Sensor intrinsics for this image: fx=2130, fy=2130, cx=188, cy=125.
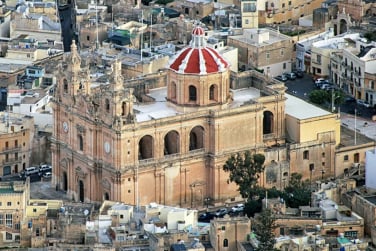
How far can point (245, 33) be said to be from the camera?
644 feet

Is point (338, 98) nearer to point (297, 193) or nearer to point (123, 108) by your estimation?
point (297, 193)

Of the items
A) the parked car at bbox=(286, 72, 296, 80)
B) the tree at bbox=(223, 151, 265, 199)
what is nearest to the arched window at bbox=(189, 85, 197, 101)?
the tree at bbox=(223, 151, 265, 199)

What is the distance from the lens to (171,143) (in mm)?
165625

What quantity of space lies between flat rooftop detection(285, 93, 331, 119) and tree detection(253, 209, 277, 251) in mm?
20432

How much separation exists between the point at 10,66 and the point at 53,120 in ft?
70.3

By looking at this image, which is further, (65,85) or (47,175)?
(47,175)

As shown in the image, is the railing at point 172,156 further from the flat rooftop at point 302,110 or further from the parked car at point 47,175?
the parked car at point 47,175

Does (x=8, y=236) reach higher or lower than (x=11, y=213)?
lower

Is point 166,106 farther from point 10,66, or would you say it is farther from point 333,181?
point 10,66

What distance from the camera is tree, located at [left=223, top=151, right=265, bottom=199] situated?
164m

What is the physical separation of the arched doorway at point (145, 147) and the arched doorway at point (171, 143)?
1.62 metres

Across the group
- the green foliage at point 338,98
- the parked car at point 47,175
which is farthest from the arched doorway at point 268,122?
the parked car at point 47,175

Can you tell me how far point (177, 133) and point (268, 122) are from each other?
970cm

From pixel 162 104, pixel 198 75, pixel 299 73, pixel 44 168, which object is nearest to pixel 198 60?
pixel 198 75
